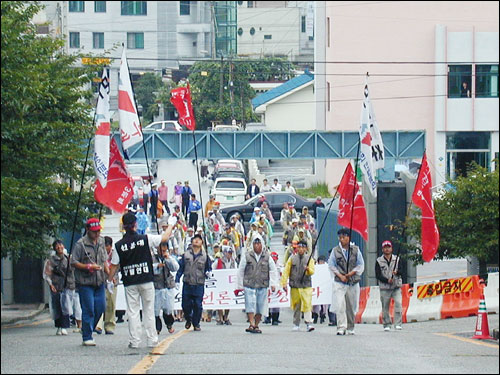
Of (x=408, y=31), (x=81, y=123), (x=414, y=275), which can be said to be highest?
(x=408, y=31)

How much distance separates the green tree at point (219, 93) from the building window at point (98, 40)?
47.8 feet

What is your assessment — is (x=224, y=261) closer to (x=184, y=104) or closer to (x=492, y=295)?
(x=184, y=104)

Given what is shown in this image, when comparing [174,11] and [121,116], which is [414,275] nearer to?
[121,116]

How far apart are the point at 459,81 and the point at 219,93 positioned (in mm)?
15469

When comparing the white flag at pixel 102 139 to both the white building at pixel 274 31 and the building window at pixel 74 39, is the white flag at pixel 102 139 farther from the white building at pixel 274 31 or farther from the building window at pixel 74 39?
the white building at pixel 274 31

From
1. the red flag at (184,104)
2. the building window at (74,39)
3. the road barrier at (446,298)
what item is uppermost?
the building window at (74,39)

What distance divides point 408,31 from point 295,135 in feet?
25.8

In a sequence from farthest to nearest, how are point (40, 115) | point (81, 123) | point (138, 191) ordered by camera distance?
1. point (138, 191)
2. point (81, 123)
3. point (40, 115)

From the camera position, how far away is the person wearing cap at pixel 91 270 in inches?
524

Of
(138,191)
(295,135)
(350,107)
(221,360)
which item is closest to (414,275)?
(221,360)

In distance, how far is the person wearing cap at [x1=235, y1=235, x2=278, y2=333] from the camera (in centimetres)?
1667

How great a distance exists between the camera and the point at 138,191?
44.2 metres

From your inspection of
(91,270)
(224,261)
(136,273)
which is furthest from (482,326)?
(224,261)

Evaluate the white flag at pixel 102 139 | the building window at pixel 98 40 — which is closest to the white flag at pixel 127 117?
the white flag at pixel 102 139
